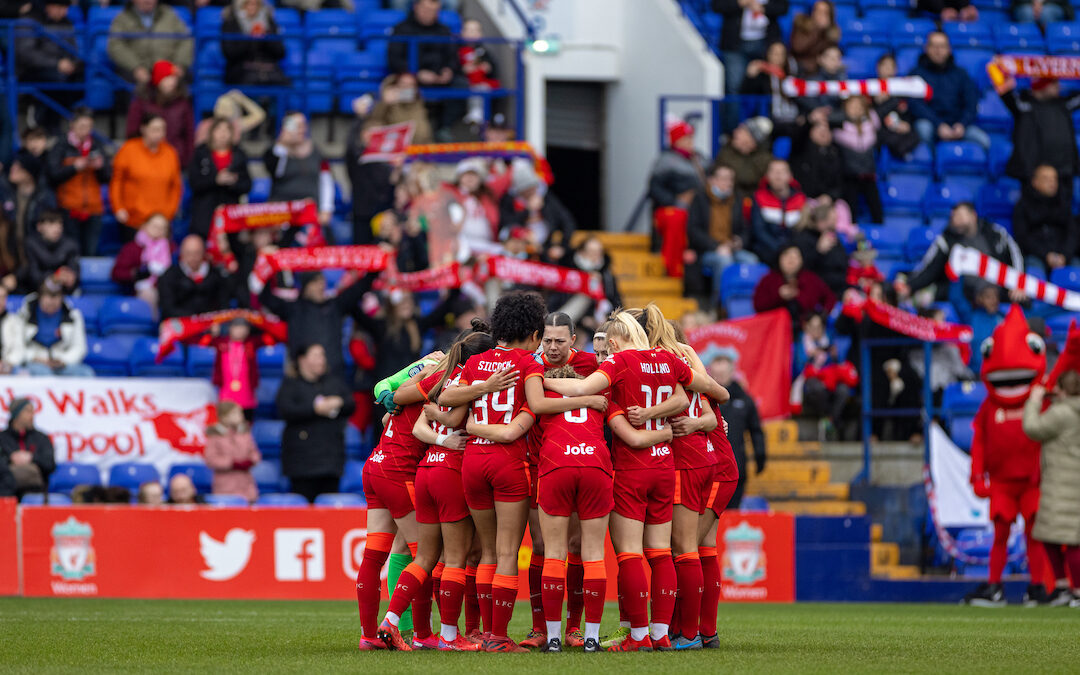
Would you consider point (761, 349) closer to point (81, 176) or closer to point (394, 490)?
point (81, 176)

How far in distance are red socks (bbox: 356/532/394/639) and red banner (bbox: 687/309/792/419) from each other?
24.5ft

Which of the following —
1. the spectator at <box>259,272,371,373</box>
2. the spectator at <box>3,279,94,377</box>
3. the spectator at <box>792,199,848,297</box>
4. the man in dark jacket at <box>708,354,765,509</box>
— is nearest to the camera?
the man in dark jacket at <box>708,354,765,509</box>

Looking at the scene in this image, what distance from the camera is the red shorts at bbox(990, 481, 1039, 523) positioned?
13.8 meters

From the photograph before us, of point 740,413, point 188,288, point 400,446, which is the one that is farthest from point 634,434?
point 188,288

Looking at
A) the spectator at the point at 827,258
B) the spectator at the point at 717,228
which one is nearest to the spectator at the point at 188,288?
the spectator at the point at 717,228

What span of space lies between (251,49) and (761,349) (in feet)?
22.2

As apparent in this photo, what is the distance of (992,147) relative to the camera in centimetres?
2092

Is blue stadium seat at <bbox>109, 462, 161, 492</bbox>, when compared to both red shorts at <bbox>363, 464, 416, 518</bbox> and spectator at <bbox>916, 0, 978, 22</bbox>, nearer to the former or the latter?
red shorts at <bbox>363, 464, 416, 518</bbox>

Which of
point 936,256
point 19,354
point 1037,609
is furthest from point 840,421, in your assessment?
point 19,354

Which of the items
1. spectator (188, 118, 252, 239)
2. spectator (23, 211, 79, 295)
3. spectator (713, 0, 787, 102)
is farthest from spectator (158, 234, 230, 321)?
spectator (713, 0, 787, 102)

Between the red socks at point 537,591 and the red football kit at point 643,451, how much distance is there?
63 centimetres

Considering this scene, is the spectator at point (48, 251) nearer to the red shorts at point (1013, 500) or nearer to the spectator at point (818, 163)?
the spectator at point (818, 163)

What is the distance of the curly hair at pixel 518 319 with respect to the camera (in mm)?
8492

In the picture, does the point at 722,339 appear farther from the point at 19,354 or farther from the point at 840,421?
the point at 19,354
